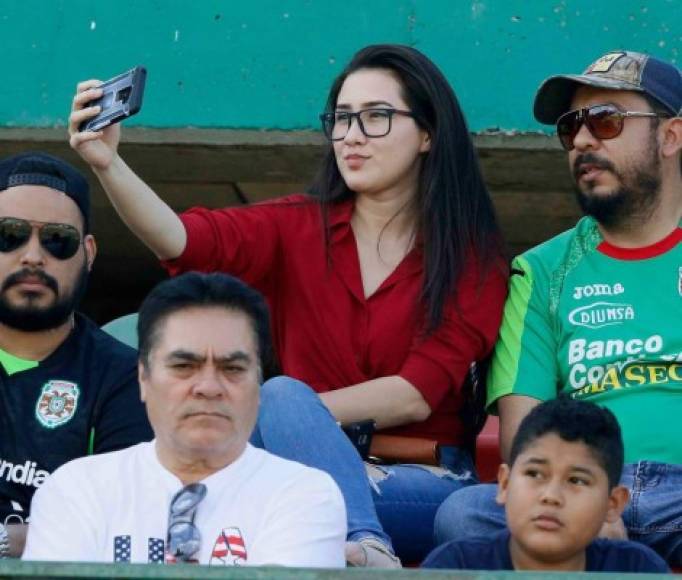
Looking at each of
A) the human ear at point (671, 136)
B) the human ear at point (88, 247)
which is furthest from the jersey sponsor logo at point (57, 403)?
the human ear at point (671, 136)

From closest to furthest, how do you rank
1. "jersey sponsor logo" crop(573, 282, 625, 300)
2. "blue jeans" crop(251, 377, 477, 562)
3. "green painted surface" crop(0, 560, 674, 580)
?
"green painted surface" crop(0, 560, 674, 580), "blue jeans" crop(251, 377, 477, 562), "jersey sponsor logo" crop(573, 282, 625, 300)

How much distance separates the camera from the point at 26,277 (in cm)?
429

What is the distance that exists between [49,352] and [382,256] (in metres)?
0.93

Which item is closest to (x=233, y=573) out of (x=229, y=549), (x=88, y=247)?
(x=229, y=549)

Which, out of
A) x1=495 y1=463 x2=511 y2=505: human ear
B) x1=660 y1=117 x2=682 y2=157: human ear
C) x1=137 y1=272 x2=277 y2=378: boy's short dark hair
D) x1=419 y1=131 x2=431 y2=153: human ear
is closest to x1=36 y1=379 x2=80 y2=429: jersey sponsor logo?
x1=137 y1=272 x2=277 y2=378: boy's short dark hair

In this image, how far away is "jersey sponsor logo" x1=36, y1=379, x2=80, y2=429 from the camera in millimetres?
4180

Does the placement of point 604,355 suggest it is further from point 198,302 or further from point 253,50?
point 253,50

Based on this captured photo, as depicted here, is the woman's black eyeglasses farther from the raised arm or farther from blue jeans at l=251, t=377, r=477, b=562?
blue jeans at l=251, t=377, r=477, b=562

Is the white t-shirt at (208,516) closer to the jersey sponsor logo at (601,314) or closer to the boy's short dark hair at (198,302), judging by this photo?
the boy's short dark hair at (198,302)

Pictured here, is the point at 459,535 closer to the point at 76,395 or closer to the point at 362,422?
the point at 362,422

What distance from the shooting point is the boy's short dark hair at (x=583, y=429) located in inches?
150

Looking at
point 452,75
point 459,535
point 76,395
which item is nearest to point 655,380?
point 459,535

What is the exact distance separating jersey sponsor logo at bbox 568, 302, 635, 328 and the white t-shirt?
1244mm

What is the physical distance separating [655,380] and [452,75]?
257 cm
